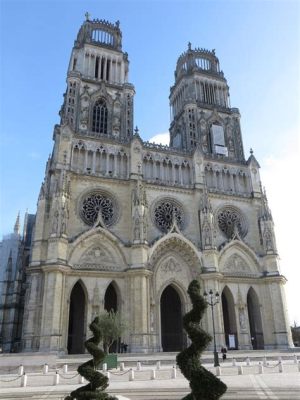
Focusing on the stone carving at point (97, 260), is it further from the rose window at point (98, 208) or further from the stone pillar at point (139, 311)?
the rose window at point (98, 208)

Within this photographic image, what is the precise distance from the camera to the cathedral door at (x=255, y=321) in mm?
36750

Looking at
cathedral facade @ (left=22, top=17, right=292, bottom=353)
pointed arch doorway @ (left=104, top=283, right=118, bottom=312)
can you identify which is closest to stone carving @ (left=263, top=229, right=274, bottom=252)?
cathedral facade @ (left=22, top=17, right=292, bottom=353)

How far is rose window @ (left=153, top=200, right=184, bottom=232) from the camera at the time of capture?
37.6 meters

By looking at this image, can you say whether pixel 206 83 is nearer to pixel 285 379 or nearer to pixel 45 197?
pixel 45 197

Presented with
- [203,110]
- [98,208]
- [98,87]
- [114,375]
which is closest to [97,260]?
[98,208]

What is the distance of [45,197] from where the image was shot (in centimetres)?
3403

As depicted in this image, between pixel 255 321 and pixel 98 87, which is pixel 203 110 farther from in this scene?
pixel 255 321

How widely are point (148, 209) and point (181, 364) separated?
94.2ft

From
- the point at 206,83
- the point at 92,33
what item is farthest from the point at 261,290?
the point at 92,33

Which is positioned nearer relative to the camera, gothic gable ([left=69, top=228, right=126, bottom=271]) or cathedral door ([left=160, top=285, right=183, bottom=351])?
gothic gable ([left=69, top=228, right=126, bottom=271])

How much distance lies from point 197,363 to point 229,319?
103 feet

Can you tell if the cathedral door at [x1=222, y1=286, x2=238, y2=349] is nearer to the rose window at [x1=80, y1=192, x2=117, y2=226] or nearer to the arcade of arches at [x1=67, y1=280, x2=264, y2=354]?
the arcade of arches at [x1=67, y1=280, x2=264, y2=354]

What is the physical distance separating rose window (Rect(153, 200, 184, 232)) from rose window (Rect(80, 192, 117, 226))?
4.74m

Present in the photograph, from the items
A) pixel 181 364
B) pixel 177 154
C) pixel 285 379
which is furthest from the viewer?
pixel 177 154
